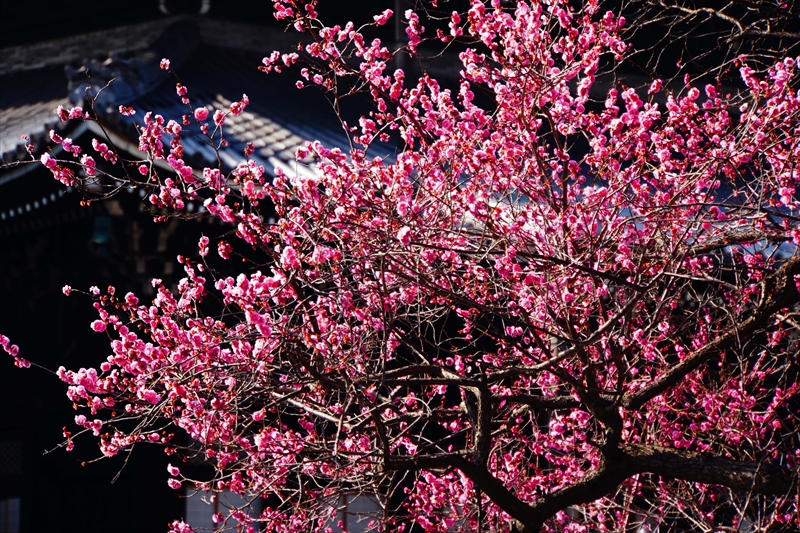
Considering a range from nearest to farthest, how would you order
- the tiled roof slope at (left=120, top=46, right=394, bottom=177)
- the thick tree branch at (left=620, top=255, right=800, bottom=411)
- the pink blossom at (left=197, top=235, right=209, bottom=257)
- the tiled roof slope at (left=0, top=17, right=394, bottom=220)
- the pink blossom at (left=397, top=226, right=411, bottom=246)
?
the pink blossom at (left=397, top=226, right=411, bottom=246)
the thick tree branch at (left=620, top=255, right=800, bottom=411)
the pink blossom at (left=197, top=235, right=209, bottom=257)
the tiled roof slope at (left=0, top=17, right=394, bottom=220)
the tiled roof slope at (left=120, top=46, right=394, bottom=177)

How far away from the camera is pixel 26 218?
27.3 ft

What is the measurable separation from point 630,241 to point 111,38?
8.64m

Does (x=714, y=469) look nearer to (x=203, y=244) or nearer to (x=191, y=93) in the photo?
(x=203, y=244)

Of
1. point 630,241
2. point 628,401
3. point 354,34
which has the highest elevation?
point 354,34

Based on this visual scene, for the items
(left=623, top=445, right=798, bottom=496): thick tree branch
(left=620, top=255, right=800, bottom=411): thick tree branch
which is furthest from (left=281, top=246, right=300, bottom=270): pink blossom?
(left=623, top=445, right=798, bottom=496): thick tree branch

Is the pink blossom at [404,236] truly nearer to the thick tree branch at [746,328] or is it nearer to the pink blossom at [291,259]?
the pink blossom at [291,259]

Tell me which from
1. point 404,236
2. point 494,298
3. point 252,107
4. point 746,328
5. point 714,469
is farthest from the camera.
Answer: point 252,107

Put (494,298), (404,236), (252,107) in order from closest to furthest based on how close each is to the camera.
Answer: (404,236) → (494,298) → (252,107)

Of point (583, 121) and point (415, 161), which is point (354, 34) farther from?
point (583, 121)

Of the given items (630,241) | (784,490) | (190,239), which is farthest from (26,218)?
(784,490)

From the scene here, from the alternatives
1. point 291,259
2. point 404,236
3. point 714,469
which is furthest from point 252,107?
point 714,469

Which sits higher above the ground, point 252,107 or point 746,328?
point 746,328

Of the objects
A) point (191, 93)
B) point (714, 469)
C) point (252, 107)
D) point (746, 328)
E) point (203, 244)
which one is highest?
point (203, 244)

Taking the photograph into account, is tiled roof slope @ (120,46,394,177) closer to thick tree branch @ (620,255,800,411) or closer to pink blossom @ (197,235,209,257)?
pink blossom @ (197,235,209,257)
